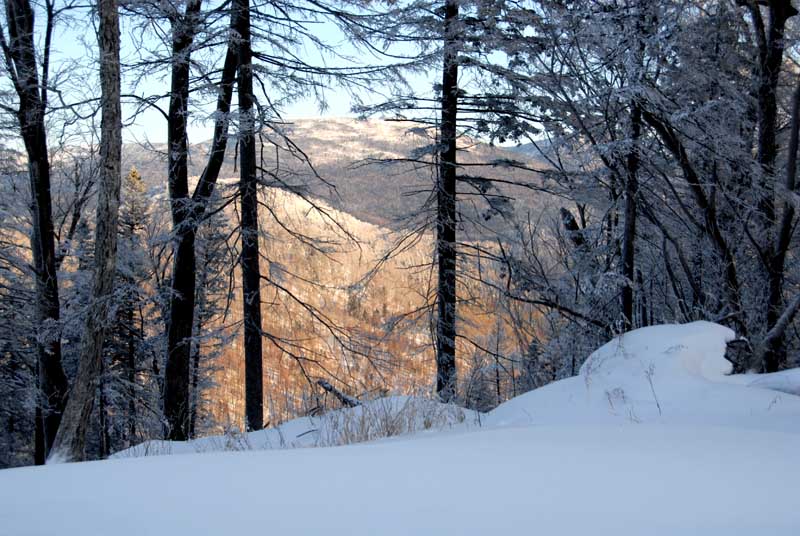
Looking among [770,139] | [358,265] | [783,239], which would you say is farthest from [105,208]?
[770,139]

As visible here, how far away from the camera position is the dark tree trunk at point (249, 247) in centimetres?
1034

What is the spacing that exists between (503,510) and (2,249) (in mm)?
15579

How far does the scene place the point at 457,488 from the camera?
2.35 metres

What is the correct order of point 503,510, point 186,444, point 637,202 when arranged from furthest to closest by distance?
point 637,202
point 186,444
point 503,510

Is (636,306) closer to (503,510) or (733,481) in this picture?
(733,481)

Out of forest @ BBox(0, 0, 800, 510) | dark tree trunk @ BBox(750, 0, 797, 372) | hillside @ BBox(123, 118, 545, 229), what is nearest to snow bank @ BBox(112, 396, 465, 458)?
forest @ BBox(0, 0, 800, 510)

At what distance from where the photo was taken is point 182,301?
35.1ft

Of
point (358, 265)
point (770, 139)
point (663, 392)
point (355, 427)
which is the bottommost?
point (355, 427)

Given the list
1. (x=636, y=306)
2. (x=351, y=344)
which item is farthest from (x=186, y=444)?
(x=636, y=306)

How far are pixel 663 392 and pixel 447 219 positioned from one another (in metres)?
7.25

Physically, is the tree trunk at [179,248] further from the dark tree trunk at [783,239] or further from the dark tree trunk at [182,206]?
the dark tree trunk at [783,239]

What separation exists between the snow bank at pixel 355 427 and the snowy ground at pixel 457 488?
150 centimetres

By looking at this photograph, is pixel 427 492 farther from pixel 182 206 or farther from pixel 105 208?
pixel 182 206

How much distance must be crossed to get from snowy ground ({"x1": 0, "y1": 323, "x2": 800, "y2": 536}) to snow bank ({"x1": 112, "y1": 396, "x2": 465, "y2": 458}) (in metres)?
1.50
